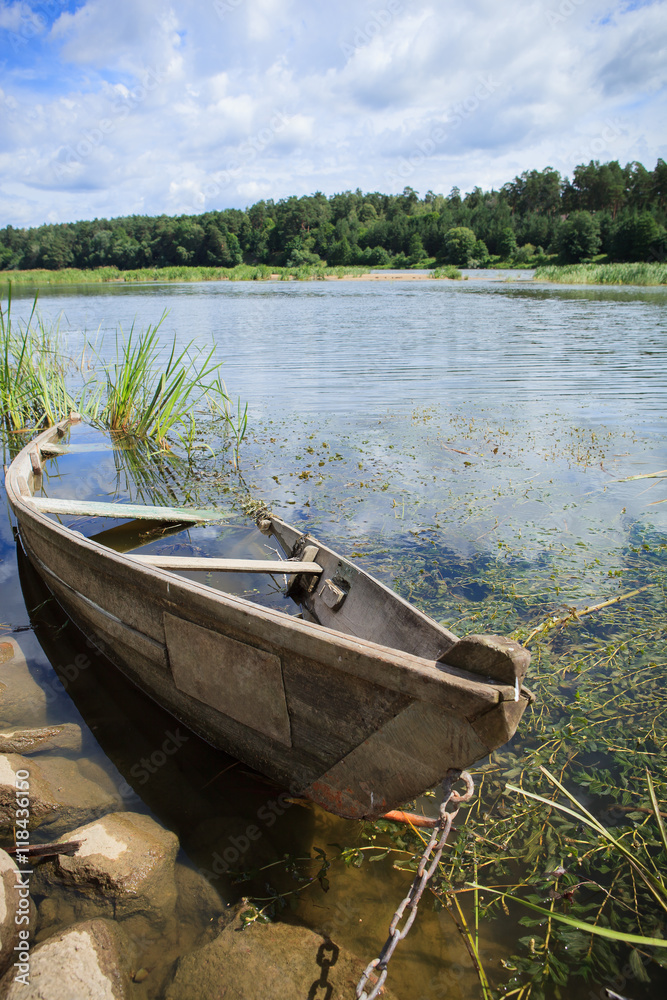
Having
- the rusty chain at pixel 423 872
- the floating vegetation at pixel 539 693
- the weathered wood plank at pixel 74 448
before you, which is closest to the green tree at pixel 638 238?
the floating vegetation at pixel 539 693

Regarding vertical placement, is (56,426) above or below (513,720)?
above

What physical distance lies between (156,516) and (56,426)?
10.8ft

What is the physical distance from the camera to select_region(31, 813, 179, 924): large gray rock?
2094 mm

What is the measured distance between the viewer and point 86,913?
2088mm

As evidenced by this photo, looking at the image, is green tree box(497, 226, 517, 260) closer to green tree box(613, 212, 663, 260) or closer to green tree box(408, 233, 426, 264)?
green tree box(408, 233, 426, 264)

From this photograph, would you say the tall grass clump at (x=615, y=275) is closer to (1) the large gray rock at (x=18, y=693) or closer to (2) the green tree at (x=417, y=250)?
(2) the green tree at (x=417, y=250)

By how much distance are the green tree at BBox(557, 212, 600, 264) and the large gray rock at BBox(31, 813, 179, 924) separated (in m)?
64.2

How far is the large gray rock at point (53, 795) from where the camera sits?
96.9 inches

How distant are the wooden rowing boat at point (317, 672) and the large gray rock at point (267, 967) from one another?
455 mm

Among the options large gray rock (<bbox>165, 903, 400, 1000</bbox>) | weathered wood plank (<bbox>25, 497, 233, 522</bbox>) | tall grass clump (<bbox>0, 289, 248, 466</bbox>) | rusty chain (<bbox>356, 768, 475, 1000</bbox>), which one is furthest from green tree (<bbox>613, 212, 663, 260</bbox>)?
large gray rock (<bbox>165, 903, 400, 1000</bbox>)

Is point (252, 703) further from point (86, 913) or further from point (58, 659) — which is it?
point (58, 659)

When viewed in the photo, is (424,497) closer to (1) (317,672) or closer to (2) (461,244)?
(1) (317,672)

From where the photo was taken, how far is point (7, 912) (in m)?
1.92

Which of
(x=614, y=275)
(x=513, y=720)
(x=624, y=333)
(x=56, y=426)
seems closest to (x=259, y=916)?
(x=513, y=720)
